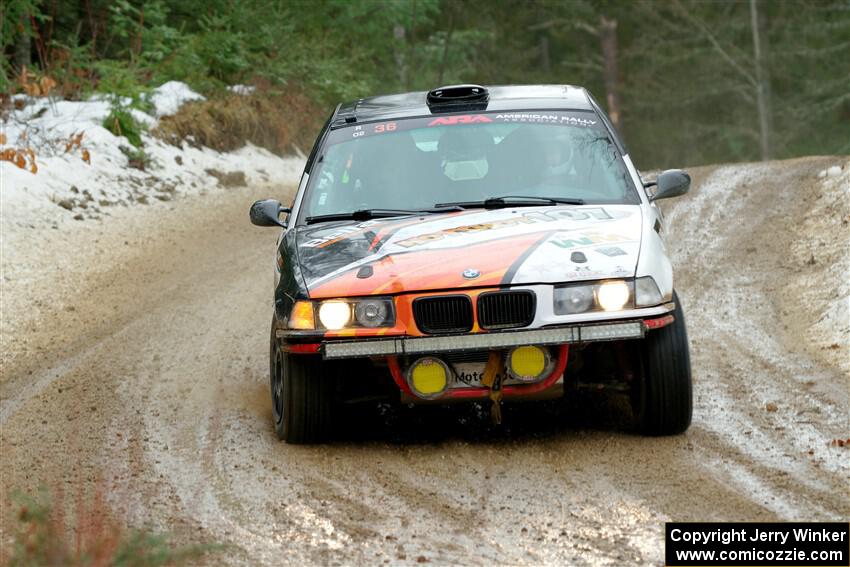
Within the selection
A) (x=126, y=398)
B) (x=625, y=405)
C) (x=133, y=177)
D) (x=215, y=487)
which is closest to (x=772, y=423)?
(x=625, y=405)

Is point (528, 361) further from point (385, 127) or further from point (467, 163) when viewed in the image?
point (385, 127)

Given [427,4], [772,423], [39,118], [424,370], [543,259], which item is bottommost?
[772,423]

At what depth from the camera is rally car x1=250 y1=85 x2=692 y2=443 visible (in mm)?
5727

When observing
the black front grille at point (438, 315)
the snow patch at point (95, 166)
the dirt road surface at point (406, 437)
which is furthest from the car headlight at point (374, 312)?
the snow patch at point (95, 166)

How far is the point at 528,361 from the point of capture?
19.4 feet

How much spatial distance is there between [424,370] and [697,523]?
166 cm

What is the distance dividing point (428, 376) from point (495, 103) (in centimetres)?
225

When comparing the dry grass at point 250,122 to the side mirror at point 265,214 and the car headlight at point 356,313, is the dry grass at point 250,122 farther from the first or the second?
the car headlight at point 356,313

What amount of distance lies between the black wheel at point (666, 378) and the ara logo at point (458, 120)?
1.81 meters

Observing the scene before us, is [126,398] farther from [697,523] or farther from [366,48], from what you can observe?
[366,48]

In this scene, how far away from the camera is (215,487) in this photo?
5641 millimetres

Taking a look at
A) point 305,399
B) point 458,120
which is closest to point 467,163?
point 458,120

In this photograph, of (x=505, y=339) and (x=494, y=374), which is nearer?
(x=505, y=339)

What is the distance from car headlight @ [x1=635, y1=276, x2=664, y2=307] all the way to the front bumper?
91 millimetres
